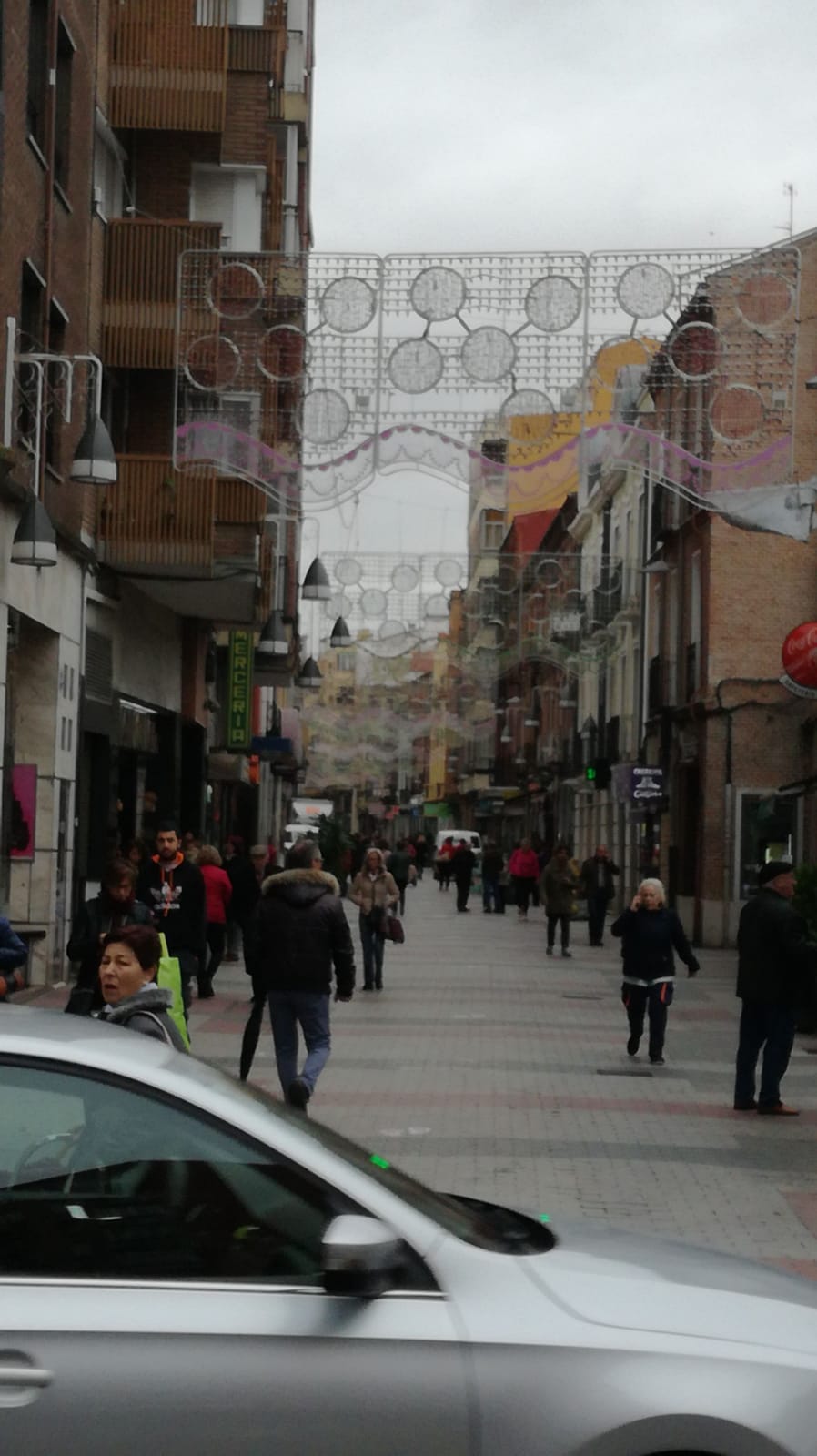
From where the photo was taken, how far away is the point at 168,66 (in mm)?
25688

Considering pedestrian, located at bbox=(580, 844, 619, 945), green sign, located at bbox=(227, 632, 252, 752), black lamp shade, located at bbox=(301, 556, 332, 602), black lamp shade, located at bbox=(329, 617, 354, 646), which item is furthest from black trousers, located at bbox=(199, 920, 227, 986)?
black lamp shade, located at bbox=(329, 617, 354, 646)

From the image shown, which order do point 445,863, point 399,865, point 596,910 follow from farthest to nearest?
point 445,863 → point 399,865 → point 596,910

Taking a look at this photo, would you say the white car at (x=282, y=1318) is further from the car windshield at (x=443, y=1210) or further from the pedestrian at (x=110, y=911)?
the pedestrian at (x=110, y=911)

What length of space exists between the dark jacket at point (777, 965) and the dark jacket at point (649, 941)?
3.05 m

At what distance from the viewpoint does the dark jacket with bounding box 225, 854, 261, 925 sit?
2569 centimetres

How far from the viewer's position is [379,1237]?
161 inches

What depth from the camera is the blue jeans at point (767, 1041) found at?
1432cm

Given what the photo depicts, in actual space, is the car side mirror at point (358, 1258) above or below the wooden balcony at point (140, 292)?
below

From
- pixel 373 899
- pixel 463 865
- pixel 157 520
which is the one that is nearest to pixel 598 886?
pixel 373 899

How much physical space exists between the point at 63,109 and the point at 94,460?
6790mm

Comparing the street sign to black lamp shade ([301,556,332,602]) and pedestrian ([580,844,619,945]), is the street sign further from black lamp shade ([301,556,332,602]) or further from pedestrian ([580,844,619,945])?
black lamp shade ([301,556,332,602])

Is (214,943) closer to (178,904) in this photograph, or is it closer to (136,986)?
(178,904)

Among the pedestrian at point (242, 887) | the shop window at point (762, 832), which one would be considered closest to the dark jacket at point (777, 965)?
the pedestrian at point (242, 887)

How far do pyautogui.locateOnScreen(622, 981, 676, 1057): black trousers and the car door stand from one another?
13377mm
